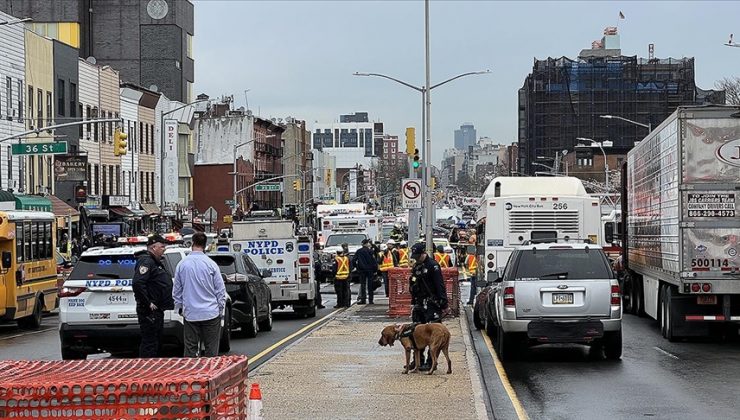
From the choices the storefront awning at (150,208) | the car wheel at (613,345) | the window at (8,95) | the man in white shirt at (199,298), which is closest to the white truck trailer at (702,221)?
the car wheel at (613,345)

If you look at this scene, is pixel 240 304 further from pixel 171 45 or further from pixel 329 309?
pixel 171 45

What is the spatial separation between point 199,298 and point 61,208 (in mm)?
43473

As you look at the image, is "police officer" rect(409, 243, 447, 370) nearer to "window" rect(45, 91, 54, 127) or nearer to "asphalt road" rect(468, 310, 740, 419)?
"asphalt road" rect(468, 310, 740, 419)

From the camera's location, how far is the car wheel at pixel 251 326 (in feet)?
77.7

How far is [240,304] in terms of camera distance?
76.8 ft

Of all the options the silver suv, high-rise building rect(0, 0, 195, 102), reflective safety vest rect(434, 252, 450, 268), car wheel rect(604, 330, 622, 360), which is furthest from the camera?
high-rise building rect(0, 0, 195, 102)

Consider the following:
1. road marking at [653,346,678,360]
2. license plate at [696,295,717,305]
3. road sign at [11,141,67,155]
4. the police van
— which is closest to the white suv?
road marking at [653,346,678,360]

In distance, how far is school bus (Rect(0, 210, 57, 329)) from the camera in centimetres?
2680

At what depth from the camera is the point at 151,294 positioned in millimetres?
15328

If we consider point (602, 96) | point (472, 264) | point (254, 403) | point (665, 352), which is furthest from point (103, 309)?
point (602, 96)

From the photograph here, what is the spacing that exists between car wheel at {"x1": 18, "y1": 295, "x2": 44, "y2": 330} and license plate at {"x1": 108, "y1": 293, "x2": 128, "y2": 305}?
409 inches

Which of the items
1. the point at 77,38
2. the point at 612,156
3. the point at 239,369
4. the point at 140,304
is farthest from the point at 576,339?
the point at 612,156

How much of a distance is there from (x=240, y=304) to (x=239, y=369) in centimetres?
1445

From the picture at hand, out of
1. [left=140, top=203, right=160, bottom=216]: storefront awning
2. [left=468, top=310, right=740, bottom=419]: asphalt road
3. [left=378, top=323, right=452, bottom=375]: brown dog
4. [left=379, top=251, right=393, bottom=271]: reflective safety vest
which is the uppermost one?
[left=140, top=203, right=160, bottom=216]: storefront awning
